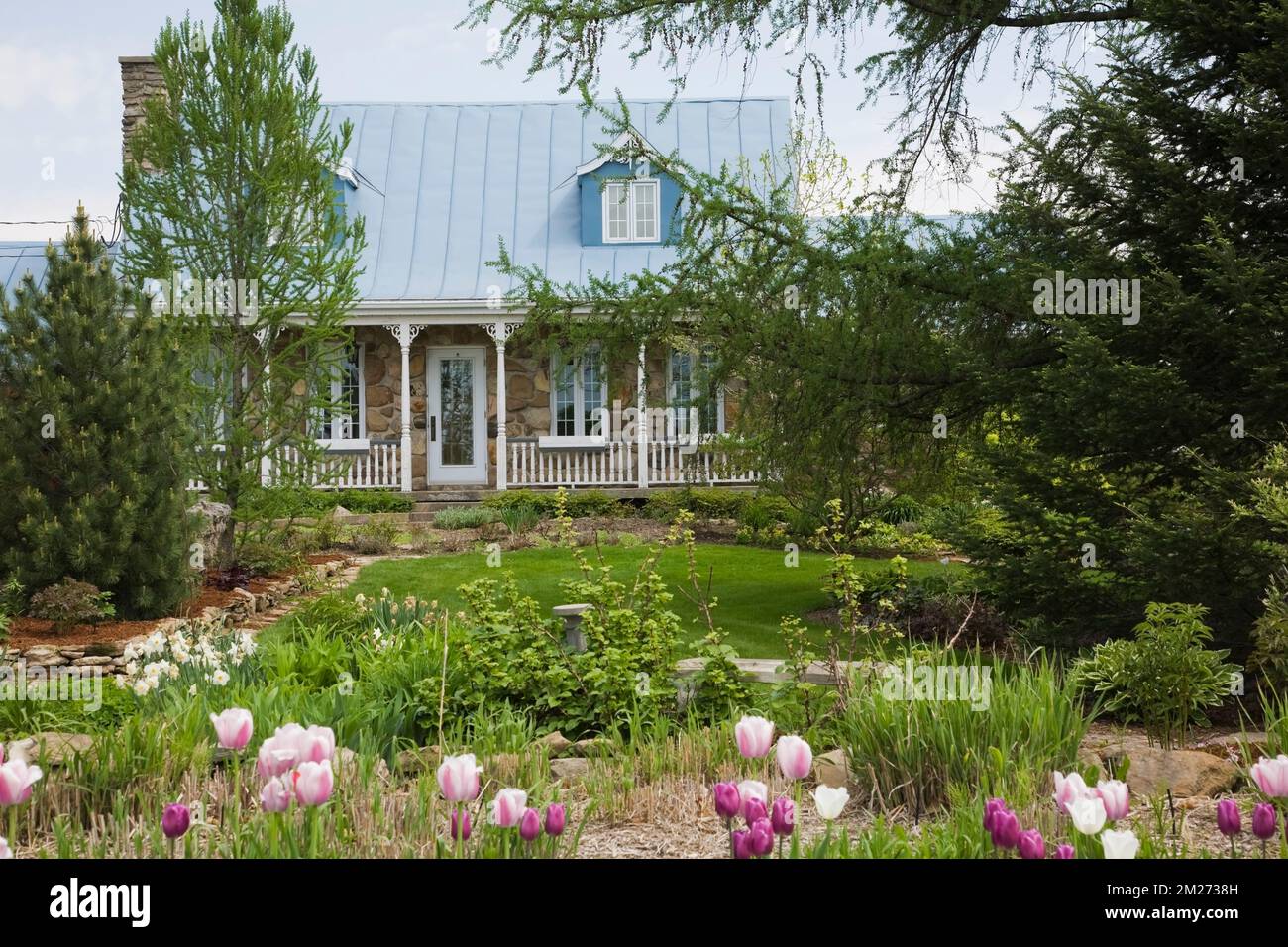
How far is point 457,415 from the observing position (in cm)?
1978

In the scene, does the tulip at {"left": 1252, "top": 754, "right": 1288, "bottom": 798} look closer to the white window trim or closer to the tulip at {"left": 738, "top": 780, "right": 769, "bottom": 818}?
the tulip at {"left": 738, "top": 780, "right": 769, "bottom": 818}

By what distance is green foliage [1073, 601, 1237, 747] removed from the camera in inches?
212

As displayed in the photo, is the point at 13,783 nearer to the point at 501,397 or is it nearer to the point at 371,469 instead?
the point at 501,397

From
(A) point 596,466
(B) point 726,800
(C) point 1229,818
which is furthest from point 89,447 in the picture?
(A) point 596,466

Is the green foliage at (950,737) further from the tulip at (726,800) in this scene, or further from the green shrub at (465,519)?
the green shrub at (465,519)

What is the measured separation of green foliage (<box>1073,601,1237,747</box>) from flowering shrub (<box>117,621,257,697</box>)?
4.03 meters

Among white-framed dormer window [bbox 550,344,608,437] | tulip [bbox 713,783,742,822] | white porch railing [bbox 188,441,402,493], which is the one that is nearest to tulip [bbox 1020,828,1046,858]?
tulip [bbox 713,783,742,822]

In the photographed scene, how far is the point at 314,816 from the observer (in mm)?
2771

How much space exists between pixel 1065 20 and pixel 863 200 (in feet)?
6.32

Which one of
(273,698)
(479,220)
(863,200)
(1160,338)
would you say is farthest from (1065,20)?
(479,220)

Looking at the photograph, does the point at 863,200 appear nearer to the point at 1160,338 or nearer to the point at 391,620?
the point at 1160,338

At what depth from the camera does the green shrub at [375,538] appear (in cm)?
1343

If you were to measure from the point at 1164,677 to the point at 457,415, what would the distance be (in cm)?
1553

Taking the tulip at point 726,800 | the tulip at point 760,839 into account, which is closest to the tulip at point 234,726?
the tulip at point 726,800
